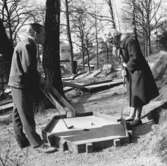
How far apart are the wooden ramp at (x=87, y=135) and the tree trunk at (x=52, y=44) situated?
10.8 feet

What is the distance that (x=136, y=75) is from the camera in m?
6.69

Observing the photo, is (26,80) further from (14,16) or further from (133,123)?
(14,16)

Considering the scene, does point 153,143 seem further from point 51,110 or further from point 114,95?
point 114,95

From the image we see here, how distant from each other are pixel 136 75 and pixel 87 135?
146cm

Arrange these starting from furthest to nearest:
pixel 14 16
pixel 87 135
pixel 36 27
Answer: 1. pixel 14 16
2. pixel 87 135
3. pixel 36 27

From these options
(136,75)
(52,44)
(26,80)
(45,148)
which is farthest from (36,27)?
(52,44)

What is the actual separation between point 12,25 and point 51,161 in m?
36.5

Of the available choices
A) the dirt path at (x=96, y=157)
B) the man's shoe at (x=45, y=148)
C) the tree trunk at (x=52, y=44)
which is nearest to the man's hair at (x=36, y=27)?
the dirt path at (x=96, y=157)

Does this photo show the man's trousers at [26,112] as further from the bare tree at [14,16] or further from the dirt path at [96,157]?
the bare tree at [14,16]

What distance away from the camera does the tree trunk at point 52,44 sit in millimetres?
9828

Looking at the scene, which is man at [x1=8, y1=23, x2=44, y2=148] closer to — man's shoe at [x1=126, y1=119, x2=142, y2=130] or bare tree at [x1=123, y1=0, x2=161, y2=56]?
man's shoe at [x1=126, y1=119, x2=142, y2=130]

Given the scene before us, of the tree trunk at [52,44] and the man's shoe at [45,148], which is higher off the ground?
the tree trunk at [52,44]

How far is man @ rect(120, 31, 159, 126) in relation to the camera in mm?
6559

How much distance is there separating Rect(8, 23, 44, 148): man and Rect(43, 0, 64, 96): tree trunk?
382 centimetres
